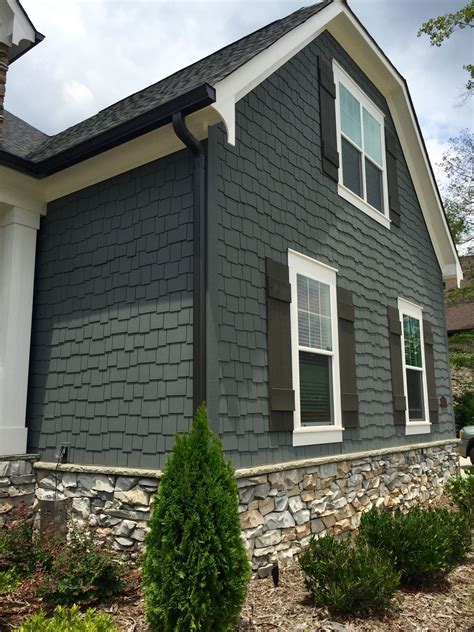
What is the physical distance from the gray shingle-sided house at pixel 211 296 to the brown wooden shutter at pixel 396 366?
0.86ft

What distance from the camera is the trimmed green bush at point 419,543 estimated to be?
15.6 feet

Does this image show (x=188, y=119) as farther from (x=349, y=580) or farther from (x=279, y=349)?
(x=349, y=580)

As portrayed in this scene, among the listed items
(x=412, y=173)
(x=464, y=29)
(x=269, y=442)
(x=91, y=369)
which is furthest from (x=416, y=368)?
(x=464, y=29)

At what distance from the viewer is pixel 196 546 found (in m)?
3.49

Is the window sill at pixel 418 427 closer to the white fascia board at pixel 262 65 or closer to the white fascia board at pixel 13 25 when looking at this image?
the white fascia board at pixel 262 65

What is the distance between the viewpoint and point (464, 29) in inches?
599

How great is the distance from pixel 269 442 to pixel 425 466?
462 centimetres

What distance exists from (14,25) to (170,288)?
3392 millimetres

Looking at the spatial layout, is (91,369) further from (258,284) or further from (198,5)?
(198,5)

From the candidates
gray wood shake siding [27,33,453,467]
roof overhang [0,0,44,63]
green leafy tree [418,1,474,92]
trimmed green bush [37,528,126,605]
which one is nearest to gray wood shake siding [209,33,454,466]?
gray wood shake siding [27,33,453,467]

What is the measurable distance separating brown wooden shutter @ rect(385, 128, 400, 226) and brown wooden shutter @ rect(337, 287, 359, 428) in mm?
2627

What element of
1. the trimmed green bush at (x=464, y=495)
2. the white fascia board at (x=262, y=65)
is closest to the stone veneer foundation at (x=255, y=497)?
the trimmed green bush at (x=464, y=495)

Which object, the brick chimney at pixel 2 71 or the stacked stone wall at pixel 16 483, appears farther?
the brick chimney at pixel 2 71

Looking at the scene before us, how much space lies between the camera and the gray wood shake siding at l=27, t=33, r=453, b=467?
4793 millimetres
